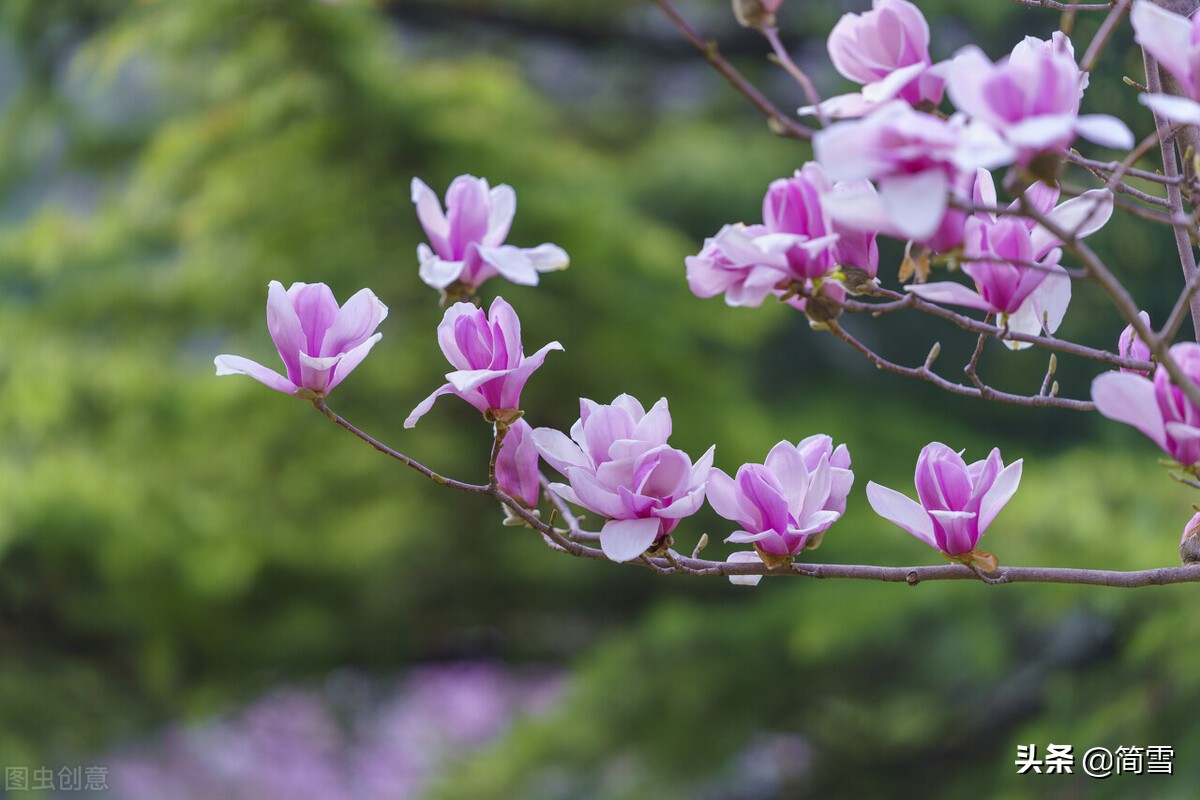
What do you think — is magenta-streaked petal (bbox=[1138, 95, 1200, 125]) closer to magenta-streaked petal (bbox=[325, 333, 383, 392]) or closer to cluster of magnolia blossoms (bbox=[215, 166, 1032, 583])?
cluster of magnolia blossoms (bbox=[215, 166, 1032, 583])

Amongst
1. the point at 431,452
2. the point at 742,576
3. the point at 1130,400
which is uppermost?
the point at 1130,400

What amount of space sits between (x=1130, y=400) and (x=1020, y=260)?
0.06 metres

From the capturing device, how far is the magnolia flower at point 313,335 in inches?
15.5

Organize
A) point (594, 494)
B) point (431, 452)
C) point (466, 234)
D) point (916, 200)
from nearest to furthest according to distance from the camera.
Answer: point (916, 200), point (594, 494), point (466, 234), point (431, 452)

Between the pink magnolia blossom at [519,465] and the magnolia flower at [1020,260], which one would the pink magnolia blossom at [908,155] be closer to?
the magnolia flower at [1020,260]

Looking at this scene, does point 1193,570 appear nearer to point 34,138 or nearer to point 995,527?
point 995,527

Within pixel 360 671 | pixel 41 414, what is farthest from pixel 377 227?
pixel 360 671

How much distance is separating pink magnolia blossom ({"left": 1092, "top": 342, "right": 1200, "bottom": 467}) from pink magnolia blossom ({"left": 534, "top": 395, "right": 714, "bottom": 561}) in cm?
12

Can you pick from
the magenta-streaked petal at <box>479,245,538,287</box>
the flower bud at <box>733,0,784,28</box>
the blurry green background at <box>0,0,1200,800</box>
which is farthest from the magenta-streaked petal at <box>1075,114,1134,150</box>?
the blurry green background at <box>0,0,1200,800</box>

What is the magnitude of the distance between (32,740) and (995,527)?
151 cm

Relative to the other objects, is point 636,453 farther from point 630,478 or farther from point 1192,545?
point 1192,545

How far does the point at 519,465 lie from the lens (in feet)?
1.37

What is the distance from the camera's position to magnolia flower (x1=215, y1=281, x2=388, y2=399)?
0.39m

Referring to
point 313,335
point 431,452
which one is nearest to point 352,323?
point 313,335
